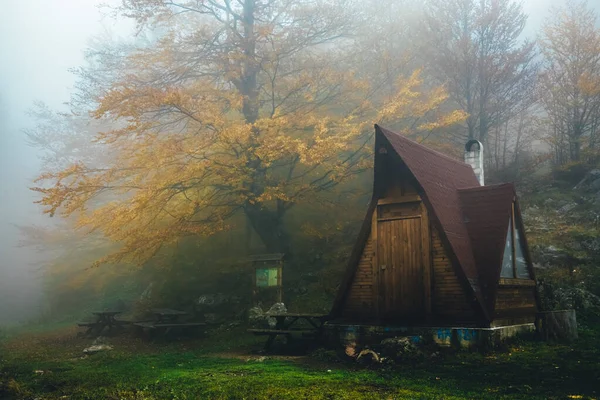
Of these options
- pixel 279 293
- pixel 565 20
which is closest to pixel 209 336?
pixel 279 293

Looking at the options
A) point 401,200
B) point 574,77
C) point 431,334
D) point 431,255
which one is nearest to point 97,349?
point 431,334

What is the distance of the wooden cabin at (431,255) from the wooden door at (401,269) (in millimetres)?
22

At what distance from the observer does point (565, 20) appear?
22.5 m

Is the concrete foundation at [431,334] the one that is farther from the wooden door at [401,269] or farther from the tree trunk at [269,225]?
the tree trunk at [269,225]

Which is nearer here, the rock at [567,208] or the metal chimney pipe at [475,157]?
the metal chimney pipe at [475,157]

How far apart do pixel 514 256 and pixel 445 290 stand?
2530 mm

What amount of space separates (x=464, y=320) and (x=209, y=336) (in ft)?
26.2

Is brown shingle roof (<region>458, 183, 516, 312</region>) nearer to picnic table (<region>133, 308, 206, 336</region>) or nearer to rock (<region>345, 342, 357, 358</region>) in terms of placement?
rock (<region>345, 342, 357, 358</region>)

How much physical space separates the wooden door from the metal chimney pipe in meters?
5.39

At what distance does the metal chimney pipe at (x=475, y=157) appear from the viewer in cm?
1496

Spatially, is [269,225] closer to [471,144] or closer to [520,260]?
[471,144]

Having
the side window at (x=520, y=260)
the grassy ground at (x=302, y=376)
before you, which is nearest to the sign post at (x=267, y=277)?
the grassy ground at (x=302, y=376)

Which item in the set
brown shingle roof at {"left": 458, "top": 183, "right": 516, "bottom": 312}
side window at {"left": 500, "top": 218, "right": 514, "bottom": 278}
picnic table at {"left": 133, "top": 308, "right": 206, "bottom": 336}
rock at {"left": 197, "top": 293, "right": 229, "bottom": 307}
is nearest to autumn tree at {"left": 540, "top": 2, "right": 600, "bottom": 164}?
brown shingle roof at {"left": 458, "top": 183, "right": 516, "bottom": 312}

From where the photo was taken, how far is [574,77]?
21203 millimetres
